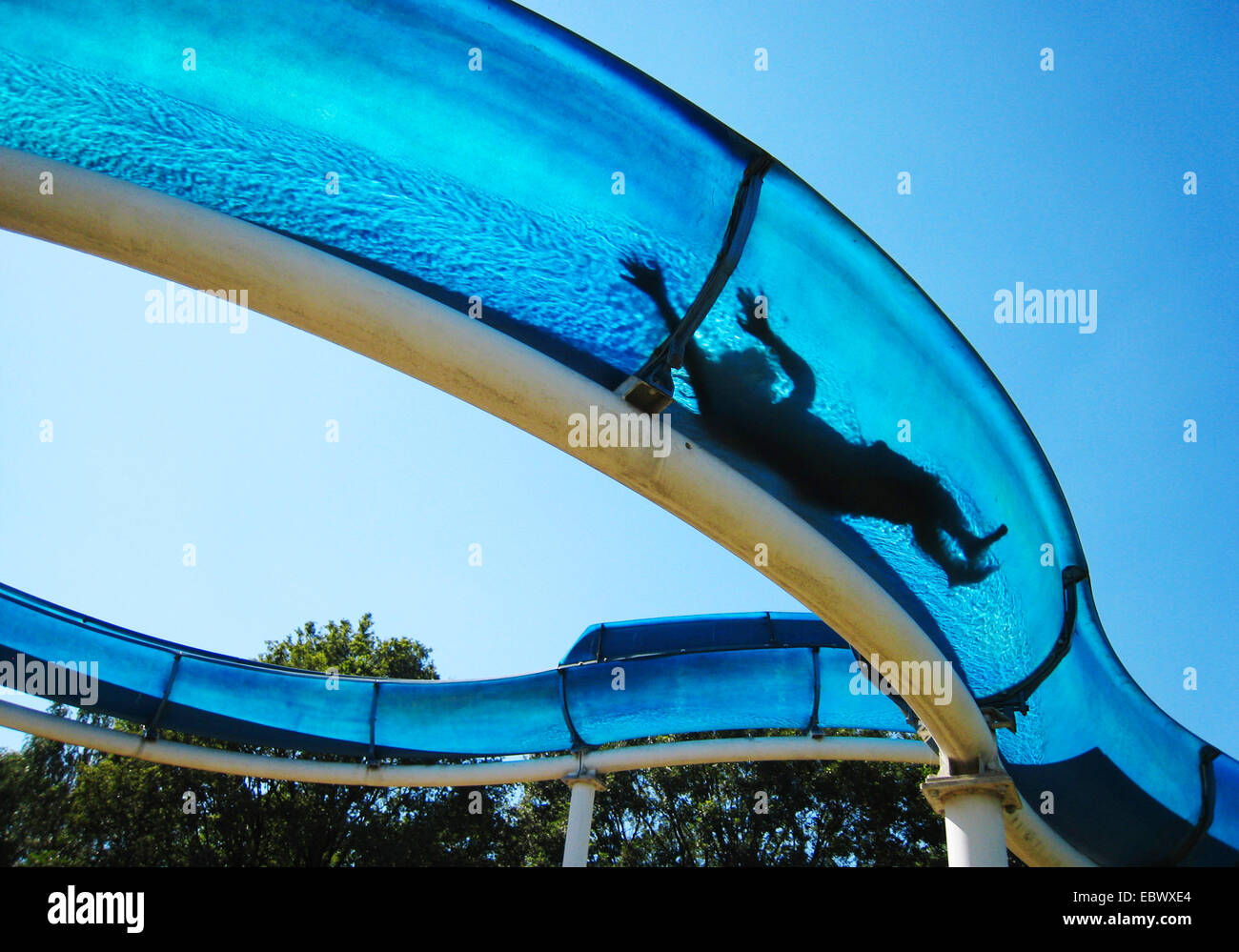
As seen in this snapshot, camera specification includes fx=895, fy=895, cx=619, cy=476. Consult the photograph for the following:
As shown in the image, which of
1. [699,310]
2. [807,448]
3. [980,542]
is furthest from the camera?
[980,542]

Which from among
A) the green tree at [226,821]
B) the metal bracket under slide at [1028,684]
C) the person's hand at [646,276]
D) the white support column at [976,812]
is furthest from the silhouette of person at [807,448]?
the green tree at [226,821]

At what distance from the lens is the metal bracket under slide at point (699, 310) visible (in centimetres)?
563

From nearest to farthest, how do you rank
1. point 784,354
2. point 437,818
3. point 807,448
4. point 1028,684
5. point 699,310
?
point 699,310 → point 784,354 → point 807,448 → point 1028,684 → point 437,818

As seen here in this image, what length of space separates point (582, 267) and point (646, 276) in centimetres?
43

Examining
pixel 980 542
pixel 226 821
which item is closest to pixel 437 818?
pixel 226 821

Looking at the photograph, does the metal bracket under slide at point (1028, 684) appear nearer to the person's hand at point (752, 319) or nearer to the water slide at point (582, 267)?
the water slide at point (582, 267)

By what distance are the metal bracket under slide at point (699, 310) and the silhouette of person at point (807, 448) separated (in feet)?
0.50

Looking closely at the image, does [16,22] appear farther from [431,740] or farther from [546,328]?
[431,740]

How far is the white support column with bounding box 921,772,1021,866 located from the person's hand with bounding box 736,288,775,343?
4496 millimetres

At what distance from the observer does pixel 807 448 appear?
675 cm

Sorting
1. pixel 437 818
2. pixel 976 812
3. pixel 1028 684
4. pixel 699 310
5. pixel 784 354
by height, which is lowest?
pixel 437 818

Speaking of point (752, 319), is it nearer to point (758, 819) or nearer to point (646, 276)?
point (646, 276)
